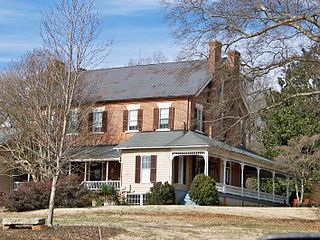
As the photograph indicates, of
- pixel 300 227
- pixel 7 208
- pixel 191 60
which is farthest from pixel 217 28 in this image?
pixel 7 208

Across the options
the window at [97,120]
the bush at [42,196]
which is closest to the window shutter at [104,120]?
the window at [97,120]

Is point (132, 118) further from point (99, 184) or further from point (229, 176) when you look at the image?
point (229, 176)

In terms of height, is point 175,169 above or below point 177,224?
above

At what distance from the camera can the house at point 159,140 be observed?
3678 centimetres

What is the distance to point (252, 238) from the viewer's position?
17.8 m

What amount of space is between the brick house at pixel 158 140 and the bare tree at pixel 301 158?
→ 4.56 feet

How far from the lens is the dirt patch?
1628 centimetres

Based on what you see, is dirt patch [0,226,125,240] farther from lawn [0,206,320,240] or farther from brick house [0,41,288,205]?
brick house [0,41,288,205]

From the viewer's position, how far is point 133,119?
135 feet

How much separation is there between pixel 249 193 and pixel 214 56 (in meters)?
17.5

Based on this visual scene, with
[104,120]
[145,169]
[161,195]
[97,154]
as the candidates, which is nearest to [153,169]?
[145,169]

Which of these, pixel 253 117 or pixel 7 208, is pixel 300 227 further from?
pixel 7 208

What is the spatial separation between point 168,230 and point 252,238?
8.89 ft

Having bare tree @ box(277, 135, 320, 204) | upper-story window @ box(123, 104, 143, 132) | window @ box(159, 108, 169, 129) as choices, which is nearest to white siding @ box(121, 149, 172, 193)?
window @ box(159, 108, 169, 129)
